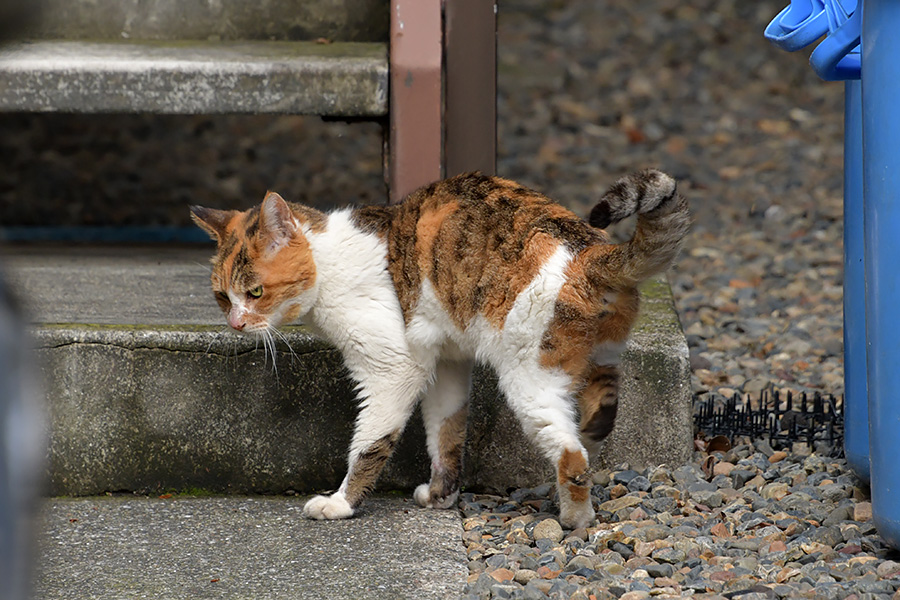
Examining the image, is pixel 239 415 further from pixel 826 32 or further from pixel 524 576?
pixel 826 32

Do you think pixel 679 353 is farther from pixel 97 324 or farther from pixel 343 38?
pixel 343 38

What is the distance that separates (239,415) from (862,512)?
1.67 metres

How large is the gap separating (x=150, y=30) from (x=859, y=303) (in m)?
2.82

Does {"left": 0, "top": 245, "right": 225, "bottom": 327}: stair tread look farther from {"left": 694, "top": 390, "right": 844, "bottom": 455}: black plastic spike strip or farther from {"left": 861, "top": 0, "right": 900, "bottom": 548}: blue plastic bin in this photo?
{"left": 861, "top": 0, "right": 900, "bottom": 548}: blue plastic bin

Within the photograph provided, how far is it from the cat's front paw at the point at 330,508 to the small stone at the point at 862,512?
1272 mm

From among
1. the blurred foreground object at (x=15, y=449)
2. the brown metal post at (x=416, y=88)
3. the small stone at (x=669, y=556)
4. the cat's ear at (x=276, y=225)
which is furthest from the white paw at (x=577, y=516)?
the blurred foreground object at (x=15, y=449)

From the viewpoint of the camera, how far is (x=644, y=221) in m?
2.28

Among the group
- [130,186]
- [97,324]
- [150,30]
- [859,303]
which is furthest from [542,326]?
[130,186]

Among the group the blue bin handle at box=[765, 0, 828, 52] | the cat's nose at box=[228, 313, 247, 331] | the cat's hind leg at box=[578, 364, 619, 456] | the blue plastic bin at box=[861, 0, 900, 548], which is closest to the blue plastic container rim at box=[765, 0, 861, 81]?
the blue bin handle at box=[765, 0, 828, 52]

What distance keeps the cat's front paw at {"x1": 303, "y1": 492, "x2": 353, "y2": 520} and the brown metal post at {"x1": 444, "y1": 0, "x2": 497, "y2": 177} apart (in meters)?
1.35

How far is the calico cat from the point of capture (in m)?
2.43

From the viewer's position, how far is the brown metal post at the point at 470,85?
3545mm

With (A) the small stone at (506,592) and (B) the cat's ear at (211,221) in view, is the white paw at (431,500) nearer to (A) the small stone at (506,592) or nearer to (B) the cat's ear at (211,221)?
(A) the small stone at (506,592)

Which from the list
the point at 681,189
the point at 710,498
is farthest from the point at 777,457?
the point at 681,189
